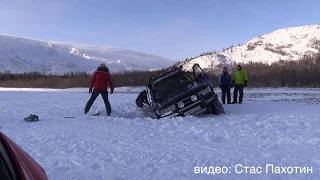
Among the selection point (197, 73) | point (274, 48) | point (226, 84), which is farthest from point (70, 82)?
point (274, 48)

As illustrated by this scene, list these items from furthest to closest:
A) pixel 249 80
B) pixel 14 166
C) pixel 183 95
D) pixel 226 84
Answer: pixel 249 80, pixel 226 84, pixel 183 95, pixel 14 166

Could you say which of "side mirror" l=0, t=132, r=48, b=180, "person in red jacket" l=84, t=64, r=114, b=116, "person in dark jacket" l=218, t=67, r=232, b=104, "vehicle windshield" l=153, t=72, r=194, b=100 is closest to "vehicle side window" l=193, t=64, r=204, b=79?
"vehicle windshield" l=153, t=72, r=194, b=100

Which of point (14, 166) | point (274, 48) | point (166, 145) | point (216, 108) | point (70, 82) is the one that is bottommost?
point (166, 145)

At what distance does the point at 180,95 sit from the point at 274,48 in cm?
11342

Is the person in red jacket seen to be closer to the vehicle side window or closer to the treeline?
the vehicle side window

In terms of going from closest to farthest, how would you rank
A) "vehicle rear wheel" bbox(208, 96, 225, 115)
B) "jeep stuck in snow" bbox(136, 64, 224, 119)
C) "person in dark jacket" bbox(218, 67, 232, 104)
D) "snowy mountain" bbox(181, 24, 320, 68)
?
"jeep stuck in snow" bbox(136, 64, 224, 119) → "vehicle rear wheel" bbox(208, 96, 225, 115) → "person in dark jacket" bbox(218, 67, 232, 104) → "snowy mountain" bbox(181, 24, 320, 68)

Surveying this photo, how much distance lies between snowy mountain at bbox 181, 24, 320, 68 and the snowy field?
87.9m

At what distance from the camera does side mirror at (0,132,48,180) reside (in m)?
2.08

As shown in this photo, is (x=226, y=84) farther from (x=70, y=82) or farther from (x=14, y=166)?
(x=70, y=82)

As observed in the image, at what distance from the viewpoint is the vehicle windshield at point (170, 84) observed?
36.0 feet

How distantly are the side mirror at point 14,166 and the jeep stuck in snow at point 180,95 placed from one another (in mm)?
7340

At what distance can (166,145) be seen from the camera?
638 cm

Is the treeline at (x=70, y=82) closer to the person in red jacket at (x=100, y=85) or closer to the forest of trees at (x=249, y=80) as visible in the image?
the forest of trees at (x=249, y=80)

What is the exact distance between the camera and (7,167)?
2113 mm
